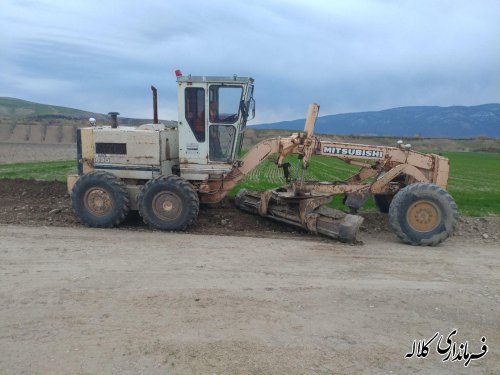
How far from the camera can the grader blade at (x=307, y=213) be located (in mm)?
9867

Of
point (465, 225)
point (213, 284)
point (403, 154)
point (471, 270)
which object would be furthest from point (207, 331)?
point (465, 225)

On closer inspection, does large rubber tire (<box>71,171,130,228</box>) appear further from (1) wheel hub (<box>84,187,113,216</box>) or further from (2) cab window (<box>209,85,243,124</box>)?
(2) cab window (<box>209,85,243,124</box>)

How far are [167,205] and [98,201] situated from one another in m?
1.54

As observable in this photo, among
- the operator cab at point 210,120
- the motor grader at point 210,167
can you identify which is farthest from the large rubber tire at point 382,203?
the operator cab at point 210,120

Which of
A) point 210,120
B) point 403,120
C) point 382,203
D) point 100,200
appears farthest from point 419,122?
point 100,200

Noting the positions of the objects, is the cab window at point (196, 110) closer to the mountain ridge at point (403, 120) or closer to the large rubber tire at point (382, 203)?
the large rubber tire at point (382, 203)

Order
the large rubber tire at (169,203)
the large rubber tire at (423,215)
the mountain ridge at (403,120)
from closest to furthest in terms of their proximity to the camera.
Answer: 1. the large rubber tire at (423,215)
2. the large rubber tire at (169,203)
3. the mountain ridge at (403,120)

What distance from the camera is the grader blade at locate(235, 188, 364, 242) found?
388 inches

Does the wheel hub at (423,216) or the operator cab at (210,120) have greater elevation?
the operator cab at (210,120)

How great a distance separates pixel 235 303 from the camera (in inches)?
241

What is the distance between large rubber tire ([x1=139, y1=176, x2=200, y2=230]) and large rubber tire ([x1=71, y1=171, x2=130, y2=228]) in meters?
0.50

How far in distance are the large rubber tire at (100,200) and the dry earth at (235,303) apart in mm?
682

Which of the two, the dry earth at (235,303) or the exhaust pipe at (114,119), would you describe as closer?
→ the dry earth at (235,303)

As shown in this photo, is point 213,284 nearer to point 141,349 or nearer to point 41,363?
point 141,349
